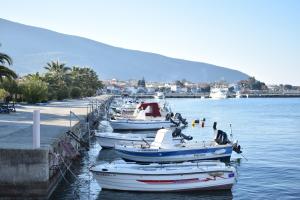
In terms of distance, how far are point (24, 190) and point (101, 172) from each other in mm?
4836

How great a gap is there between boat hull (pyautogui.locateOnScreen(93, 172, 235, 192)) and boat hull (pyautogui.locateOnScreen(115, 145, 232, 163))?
645 cm

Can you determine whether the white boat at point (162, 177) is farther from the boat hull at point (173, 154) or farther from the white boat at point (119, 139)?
the white boat at point (119, 139)

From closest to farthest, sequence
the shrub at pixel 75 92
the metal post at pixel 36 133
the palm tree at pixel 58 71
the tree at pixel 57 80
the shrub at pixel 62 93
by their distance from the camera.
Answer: the metal post at pixel 36 133, the tree at pixel 57 80, the shrub at pixel 62 93, the palm tree at pixel 58 71, the shrub at pixel 75 92

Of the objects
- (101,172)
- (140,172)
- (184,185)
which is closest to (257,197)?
(184,185)

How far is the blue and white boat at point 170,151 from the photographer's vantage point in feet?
106

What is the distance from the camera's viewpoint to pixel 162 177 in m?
25.3

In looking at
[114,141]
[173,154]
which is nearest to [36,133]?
[173,154]

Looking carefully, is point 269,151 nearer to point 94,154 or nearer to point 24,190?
point 94,154

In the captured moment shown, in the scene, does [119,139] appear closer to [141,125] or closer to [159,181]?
[159,181]

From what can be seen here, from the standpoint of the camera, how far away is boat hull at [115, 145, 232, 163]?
106 ft

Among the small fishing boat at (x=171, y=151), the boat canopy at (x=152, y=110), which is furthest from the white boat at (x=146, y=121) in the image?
the small fishing boat at (x=171, y=151)

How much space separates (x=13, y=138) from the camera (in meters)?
28.1

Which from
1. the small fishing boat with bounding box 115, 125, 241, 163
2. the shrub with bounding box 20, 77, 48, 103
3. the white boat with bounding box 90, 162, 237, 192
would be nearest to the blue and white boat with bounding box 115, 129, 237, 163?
the small fishing boat with bounding box 115, 125, 241, 163

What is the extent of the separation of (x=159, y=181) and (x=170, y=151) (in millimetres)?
6946
